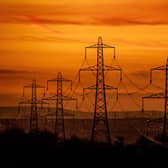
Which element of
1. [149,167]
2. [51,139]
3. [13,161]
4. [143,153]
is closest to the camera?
[149,167]

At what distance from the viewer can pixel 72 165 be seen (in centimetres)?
6000

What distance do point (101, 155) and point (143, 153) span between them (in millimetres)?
4834

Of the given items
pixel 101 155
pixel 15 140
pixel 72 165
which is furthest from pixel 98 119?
pixel 15 140

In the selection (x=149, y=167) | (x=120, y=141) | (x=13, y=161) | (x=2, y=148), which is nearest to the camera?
(x=149, y=167)

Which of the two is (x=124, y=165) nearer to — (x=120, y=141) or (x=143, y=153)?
(x=143, y=153)

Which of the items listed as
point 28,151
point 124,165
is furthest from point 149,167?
point 28,151

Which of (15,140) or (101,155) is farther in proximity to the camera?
(15,140)

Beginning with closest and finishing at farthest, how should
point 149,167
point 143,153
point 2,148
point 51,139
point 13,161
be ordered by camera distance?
point 149,167
point 13,161
point 143,153
point 2,148
point 51,139

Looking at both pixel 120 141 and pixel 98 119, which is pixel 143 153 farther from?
pixel 120 141

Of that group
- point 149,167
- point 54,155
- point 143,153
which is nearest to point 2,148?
point 54,155

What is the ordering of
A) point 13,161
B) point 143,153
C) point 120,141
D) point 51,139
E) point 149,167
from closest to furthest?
point 149,167, point 13,161, point 143,153, point 120,141, point 51,139

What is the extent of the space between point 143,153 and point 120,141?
9.74 metres

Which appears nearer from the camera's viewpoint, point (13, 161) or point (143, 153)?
point (13, 161)

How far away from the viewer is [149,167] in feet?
191
